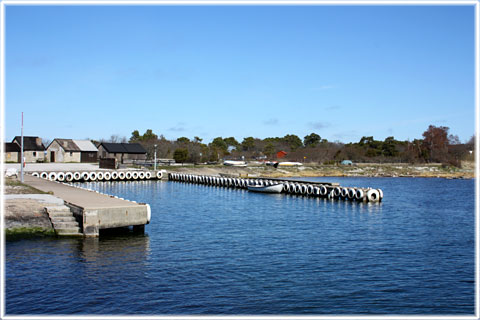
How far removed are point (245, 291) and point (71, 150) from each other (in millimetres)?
81488

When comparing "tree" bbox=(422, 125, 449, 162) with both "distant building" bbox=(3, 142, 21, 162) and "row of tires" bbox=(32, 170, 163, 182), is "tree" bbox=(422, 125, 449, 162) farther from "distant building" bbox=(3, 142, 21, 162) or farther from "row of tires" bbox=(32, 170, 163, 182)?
"distant building" bbox=(3, 142, 21, 162)

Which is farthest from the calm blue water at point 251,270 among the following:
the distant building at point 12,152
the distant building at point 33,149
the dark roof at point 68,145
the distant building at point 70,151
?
the distant building at point 33,149

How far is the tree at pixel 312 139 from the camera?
572ft

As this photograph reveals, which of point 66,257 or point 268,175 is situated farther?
point 268,175

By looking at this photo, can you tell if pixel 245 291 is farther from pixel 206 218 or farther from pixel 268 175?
pixel 268 175

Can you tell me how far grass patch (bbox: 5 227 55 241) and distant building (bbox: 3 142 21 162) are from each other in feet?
231

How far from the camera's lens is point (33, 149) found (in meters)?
87.1

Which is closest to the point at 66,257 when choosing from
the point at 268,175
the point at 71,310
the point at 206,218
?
the point at 71,310

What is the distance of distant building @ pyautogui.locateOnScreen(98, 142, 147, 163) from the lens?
93.6 meters

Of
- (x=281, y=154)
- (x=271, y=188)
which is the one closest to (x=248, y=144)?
(x=281, y=154)

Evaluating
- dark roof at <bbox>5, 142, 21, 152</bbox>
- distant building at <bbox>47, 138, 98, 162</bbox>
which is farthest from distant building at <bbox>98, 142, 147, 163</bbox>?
dark roof at <bbox>5, 142, 21, 152</bbox>

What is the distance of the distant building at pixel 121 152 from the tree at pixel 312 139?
8875 cm

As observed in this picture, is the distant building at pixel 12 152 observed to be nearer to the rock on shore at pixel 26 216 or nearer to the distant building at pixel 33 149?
the distant building at pixel 33 149

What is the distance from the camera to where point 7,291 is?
13695mm
